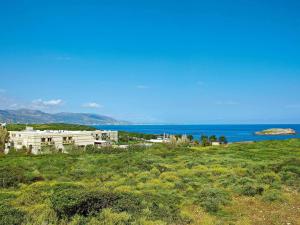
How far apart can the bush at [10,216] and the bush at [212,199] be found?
23.4 ft

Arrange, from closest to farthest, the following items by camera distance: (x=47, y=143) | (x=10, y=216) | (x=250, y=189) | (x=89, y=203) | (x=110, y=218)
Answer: (x=10, y=216), (x=110, y=218), (x=89, y=203), (x=250, y=189), (x=47, y=143)

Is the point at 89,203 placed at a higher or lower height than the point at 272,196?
higher

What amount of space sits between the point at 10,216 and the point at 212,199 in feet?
26.7

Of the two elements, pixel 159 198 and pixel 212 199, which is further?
pixel 212 199

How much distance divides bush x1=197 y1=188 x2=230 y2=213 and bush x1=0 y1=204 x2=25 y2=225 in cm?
714

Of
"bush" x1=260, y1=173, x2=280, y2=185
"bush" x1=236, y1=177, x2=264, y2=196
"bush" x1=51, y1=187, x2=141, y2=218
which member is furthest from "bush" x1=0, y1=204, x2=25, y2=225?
"bush" x1=260, y1=173, x2=280, y2=185

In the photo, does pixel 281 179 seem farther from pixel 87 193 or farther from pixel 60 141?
pixel 60 141

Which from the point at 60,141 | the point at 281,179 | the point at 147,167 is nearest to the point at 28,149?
the point at 60,141

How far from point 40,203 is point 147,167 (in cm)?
1255

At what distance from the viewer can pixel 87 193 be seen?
510 inches

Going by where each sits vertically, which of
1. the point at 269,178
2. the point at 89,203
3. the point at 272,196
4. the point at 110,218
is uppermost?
the point at 89,203

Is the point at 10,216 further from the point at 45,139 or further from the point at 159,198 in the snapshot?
the point at 45,139

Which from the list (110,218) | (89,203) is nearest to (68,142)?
(89,203)

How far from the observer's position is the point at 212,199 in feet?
48.5
